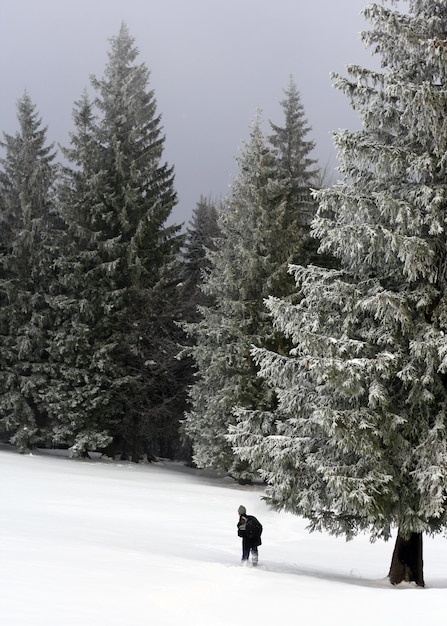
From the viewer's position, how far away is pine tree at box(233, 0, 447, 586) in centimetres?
1045

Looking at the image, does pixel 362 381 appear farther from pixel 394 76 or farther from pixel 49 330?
pixel 49 330

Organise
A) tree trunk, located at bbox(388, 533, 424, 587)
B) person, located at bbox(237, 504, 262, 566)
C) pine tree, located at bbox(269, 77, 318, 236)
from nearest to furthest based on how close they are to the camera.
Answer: tree trunk, located at bbox(388, 533, 424, 587), person, located at bbox(237, 504, 262, 566), pine tree, located at bbox(269, 77, 318, 236)

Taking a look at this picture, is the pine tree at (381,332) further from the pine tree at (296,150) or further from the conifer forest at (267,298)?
the pine tree at (296,150)

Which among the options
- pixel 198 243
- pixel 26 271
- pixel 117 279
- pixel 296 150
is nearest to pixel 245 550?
pixel 117 279

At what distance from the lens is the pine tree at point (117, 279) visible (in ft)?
84.7

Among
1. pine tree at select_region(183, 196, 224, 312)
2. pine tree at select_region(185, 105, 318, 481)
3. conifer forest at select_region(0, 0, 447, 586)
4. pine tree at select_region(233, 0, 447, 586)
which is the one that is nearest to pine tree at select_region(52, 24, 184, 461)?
conifer forest at select_region(0, 0, 447, 586)

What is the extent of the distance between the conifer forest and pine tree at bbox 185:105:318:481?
0.08 metres

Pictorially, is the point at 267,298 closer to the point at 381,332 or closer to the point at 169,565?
the point at 381,332

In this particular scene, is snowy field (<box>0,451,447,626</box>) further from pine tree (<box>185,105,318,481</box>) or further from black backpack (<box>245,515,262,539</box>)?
pine tree (<box>185,105,318,481</box>)

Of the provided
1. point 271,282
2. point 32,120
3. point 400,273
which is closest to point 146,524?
point 400,273

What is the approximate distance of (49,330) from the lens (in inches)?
1048

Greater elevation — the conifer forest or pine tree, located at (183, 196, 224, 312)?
pine tree, located at (183, 196, 224, 312)

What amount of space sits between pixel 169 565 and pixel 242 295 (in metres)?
14.3

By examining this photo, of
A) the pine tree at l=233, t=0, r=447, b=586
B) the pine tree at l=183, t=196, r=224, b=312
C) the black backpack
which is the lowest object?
the black backpack
